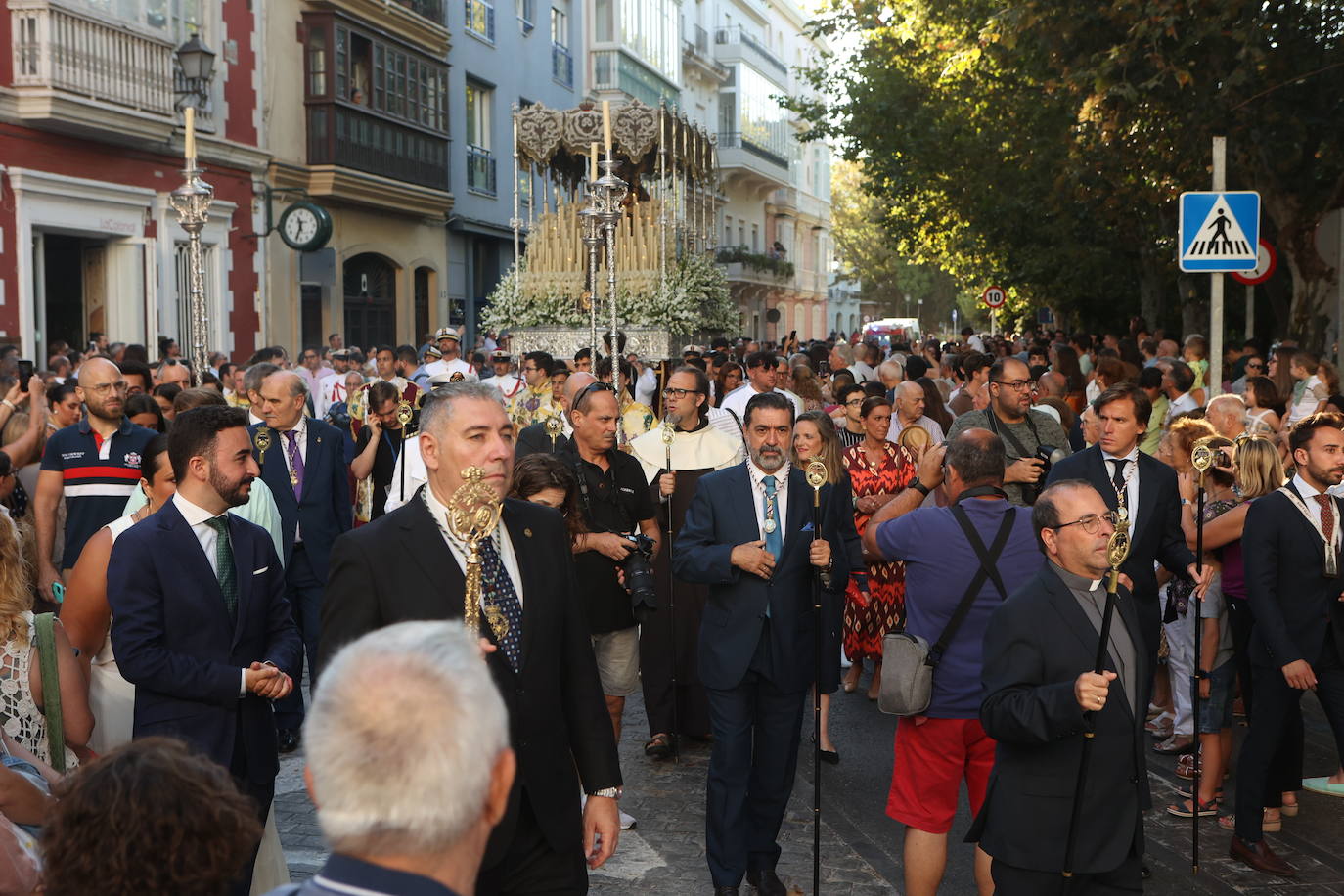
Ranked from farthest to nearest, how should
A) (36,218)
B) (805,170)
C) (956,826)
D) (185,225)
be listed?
(805,170), (36,218), (185,225), (956,826)

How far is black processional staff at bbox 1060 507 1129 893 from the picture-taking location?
4211mm

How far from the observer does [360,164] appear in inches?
1112

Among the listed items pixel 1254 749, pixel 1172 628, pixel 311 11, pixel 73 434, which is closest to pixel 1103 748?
pixel 1254 749

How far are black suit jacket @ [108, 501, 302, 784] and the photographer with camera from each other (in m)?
2.50

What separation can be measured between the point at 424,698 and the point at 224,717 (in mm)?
2803

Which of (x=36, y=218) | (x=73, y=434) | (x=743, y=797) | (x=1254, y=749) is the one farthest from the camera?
(x=36, y=218)

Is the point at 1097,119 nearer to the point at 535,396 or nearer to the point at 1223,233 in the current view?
the point at 1223,233

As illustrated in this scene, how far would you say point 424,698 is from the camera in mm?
2143

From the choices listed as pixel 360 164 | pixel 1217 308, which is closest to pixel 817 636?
pixel 1217 308

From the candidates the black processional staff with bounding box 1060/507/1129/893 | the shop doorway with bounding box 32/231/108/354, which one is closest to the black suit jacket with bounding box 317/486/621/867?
the black processional staff with bounding box 1060/507/1129/893

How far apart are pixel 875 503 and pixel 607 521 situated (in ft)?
6.64

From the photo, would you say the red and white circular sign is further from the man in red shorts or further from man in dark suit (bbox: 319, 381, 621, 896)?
man in dark suit (bbox: 319, 381, 621, 896)

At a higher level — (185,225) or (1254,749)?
(185,225)

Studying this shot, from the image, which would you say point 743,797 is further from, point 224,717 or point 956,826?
point 224,717
